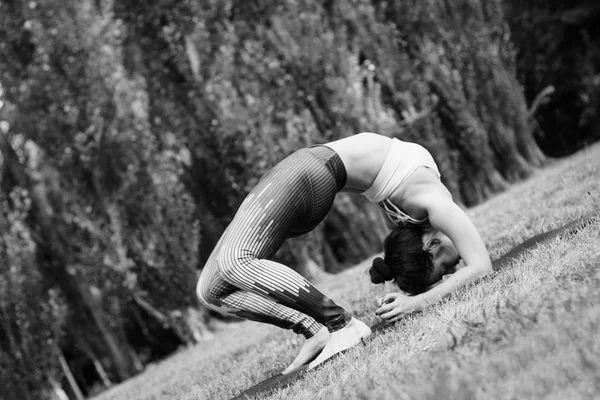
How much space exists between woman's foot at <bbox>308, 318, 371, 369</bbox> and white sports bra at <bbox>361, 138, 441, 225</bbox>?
650mm

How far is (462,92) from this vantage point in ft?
37.9

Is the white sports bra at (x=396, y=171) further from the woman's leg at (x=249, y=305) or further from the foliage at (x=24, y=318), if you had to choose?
the foliage at (x=24, y=318)

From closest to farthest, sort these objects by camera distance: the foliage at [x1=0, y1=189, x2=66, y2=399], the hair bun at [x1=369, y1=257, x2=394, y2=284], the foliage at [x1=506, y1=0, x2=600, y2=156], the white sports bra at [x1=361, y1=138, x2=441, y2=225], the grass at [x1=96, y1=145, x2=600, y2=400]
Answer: the grass at [x1=96, y1=145, x2=600, y2=400]
the white sports bra at [x1=361, y1=138, x2=441, y2=225]
the hair bun at [x1=369, y1=257, x2=394, y2=284]
the foliage at [x1=0, y1=189, x2=66, y2=399]
the foliage at [x1=506, y1=0, x2=600, y2=156]

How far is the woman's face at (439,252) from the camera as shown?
354cm

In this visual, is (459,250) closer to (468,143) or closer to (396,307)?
(396,307)

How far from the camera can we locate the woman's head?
3.54 metres

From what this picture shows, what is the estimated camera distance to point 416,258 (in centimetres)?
355

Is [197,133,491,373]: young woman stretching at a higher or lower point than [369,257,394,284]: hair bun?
higher

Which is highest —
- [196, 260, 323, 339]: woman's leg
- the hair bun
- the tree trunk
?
[196, 260, 323, 339]: woman's leg

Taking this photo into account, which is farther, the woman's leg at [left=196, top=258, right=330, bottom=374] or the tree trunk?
the tree trunk

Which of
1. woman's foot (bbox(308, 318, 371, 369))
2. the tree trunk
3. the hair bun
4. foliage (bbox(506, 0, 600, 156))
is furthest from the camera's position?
foliage (bbox(506, 0, 600, 156))

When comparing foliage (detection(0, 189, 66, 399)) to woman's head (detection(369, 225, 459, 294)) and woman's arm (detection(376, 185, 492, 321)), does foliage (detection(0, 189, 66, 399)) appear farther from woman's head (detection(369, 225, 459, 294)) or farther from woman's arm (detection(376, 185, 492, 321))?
woman's arm (detection(376, 185, 492, 321))

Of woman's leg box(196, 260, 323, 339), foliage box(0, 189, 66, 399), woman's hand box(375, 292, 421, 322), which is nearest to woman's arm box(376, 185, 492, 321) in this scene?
woman's hand box(375, 292, 421, 322)

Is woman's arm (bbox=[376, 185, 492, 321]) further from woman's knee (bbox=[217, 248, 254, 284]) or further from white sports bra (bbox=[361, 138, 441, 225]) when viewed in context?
woman's knee (bbox=[217, 248, 254, 284])
